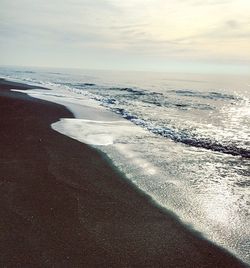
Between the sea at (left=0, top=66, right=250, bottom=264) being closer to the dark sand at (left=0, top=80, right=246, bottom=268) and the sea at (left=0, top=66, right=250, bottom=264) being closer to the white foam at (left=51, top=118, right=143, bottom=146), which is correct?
the white foam at (left=51, top=118, right=143, bottom=146)

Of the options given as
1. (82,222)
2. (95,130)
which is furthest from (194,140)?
(82,222)

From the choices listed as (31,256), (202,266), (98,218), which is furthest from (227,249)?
(31,256)

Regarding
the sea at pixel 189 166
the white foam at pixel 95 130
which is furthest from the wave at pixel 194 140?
the white foam at pixel 95 130

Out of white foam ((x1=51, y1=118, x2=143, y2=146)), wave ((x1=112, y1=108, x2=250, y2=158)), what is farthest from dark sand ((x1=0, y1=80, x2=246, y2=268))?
wave ((x1=112, y1=108, x2=250, y2=158))

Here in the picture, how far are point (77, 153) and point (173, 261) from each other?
5.38m

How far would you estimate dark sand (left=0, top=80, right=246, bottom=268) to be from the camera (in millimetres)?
4629

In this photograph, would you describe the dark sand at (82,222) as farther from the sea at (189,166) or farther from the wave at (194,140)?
the wave at (194,140)

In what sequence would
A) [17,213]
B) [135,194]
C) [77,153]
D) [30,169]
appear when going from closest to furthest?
1. [17,213]
2. [135,194]
3. [30,169]
4. [77,153]

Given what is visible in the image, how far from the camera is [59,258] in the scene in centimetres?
450

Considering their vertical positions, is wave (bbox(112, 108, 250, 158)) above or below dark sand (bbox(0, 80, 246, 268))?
below

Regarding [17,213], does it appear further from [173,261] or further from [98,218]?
[173,261]

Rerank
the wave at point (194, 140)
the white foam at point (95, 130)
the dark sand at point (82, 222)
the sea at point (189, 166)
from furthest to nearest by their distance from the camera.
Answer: the wave at point (194, 140) → the white foam at point (95, 130) → the sea at point (189, 166) → the dark sand at point (82, 222)

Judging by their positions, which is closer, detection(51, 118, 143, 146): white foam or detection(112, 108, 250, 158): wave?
detection(51, 118, 143, 146): white foam

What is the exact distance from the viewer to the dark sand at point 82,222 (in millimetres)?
4629
